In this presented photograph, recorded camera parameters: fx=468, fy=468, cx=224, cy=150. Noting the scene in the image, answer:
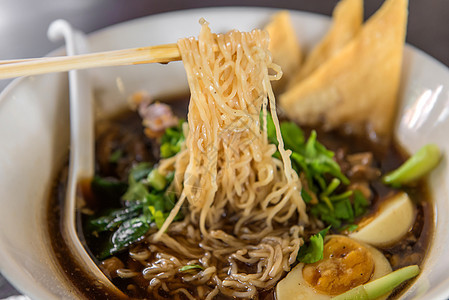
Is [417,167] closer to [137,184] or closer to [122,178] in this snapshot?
[137,184]

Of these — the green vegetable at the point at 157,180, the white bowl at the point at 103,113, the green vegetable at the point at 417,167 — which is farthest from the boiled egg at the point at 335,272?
the green vegetable at the point at 157,180

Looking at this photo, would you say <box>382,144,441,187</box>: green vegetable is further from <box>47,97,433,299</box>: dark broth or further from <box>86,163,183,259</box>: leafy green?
<box>86,163,183,259</box>: leafy green

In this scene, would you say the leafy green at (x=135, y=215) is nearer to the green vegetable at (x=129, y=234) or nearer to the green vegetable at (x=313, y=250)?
the green vegetable at (x=129, y=234)

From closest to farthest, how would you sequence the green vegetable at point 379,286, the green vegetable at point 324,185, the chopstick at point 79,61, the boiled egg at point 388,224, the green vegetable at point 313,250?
the chopstick at point 79,61 < the green vegetable at point 379,286 < the green vegetable at point 313,250 < the boiled egg at point 388,224 < the green vegetable at point 324,185

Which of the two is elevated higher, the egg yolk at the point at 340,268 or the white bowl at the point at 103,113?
the white bowl at the point at 103,113

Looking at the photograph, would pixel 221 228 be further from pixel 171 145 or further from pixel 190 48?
pixel 190 48

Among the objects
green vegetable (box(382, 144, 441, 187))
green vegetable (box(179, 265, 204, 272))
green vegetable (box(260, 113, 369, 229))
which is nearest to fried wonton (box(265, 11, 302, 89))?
green vegetable (box(260, 113, 369, 229))
